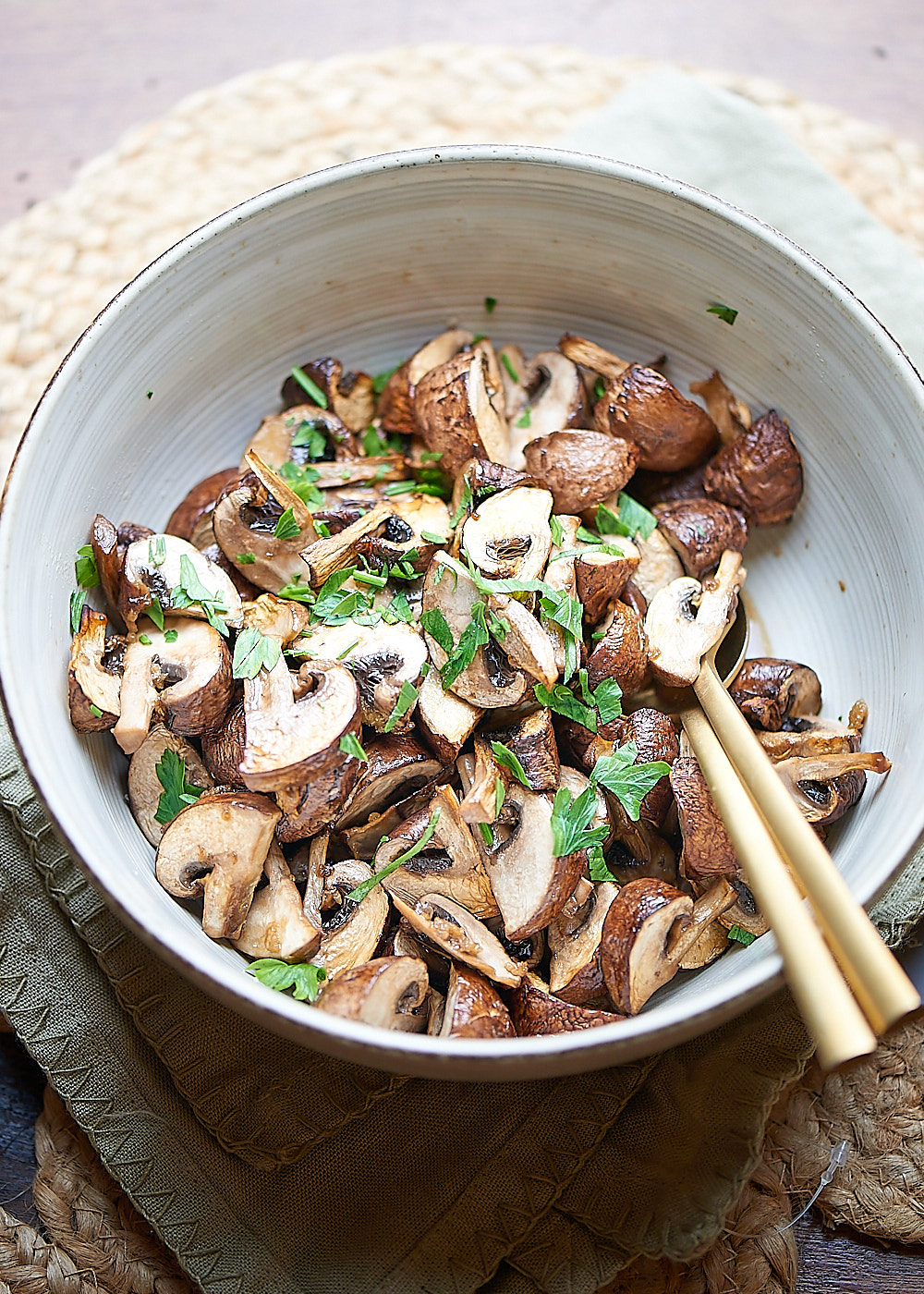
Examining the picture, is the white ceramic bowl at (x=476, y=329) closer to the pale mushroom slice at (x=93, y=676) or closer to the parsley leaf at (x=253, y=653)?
the pale mushroom slice at (x=93, y=676)

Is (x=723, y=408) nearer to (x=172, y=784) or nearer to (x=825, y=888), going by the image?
(x=825, y=888)

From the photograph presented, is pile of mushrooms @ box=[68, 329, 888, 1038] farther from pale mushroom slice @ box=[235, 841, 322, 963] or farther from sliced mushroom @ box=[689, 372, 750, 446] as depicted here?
sliced mushroom @ box=[689, 372, 750, 446]

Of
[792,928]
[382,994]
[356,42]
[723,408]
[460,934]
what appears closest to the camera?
[792,928]

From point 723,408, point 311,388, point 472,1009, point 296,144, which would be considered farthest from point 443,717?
point 296,144

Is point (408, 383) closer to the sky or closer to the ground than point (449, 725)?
closer to the sky

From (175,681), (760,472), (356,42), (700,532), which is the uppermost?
(356,42)

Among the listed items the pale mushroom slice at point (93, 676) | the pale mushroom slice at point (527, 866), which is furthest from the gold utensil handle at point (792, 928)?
the pale mushroom slice at point (93, 676)

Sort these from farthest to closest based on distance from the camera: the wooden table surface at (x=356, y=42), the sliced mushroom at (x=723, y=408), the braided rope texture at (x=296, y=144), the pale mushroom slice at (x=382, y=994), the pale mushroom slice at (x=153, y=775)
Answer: the wooden table surface at (x=356, y=42) < the braided rope texture at (x=296, y=144) < the sliced mushroom at (x=723, y=408) < the pale mushroom slice at (x=153, y=775) < the pale mushroom slice at (x=382, y=994)
